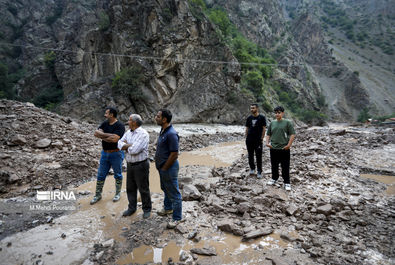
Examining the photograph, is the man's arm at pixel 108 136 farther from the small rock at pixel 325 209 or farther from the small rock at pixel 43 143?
the small rock at pixel 43 143

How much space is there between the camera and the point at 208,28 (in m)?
24.8

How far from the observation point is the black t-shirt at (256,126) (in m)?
4.65

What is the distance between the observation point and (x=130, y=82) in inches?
860

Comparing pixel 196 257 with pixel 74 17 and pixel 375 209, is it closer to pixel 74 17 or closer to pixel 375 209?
pixel 375 209

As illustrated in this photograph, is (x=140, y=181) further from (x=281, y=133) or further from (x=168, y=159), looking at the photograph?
(x=281, y=133)

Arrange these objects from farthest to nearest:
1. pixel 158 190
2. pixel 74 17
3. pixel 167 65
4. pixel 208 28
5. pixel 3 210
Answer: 1. pixel 74 17
2. pixel 208 28
3. pixel 167 65
4. pixel 158 190
5. pixel 3 210

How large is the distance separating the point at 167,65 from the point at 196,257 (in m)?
22.2

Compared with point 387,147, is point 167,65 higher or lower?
higher

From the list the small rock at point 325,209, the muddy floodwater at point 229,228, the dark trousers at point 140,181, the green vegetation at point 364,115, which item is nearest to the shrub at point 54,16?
the muddy floodwater at point 229,228

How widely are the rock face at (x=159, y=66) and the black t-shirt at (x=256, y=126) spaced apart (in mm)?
18299

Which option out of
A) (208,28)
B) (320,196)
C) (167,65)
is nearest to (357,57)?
(208,28)

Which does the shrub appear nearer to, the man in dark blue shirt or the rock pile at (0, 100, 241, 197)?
the rock pile at (0, 100, 241, 197)

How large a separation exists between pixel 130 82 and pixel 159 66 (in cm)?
361

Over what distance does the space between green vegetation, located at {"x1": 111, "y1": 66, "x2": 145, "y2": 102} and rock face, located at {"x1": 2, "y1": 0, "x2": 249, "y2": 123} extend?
0.49ft
